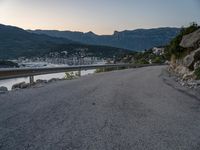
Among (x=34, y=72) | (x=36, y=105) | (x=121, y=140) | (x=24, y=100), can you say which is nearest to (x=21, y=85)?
(x=34, y=72)

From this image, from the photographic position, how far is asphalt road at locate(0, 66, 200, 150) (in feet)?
20.9

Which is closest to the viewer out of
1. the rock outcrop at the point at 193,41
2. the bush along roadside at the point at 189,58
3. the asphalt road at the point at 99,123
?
the asphalt road at the point at 99,123

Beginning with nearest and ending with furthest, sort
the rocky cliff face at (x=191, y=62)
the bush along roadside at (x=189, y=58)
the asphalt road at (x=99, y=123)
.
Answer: the asphalt road at (x=99, y=123) → the bush along roadside at (x=189, y=58) → the rocky cliff face at (x=191, y=62)

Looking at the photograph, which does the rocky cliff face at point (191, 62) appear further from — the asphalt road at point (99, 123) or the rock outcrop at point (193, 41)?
the asphalt road at point (99, 123)

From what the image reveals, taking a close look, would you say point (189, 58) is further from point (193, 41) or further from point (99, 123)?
point (99, 123)

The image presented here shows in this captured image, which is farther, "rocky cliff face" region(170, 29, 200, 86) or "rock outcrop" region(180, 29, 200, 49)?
"rock outcrop" region(180, 29, 200, 49)

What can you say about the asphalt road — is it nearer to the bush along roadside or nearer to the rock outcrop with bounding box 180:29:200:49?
the bush along roadside

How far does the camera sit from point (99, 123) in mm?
8086

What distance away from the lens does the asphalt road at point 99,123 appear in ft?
20.9

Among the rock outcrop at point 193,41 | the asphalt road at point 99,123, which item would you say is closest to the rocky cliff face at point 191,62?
the rock outcrop at point 193,41

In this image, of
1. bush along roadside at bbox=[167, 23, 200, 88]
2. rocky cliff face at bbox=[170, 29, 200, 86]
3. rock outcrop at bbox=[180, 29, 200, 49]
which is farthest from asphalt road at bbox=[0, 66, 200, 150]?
rock outcrop at bbox=[180, 29, 200, 49]

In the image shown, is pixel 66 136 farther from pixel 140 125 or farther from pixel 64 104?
→ pixel 64 104

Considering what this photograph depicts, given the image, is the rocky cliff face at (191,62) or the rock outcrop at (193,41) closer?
the rocky cliff face at (191,62)

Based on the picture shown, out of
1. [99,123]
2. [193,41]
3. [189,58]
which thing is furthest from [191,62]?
[99,123]
